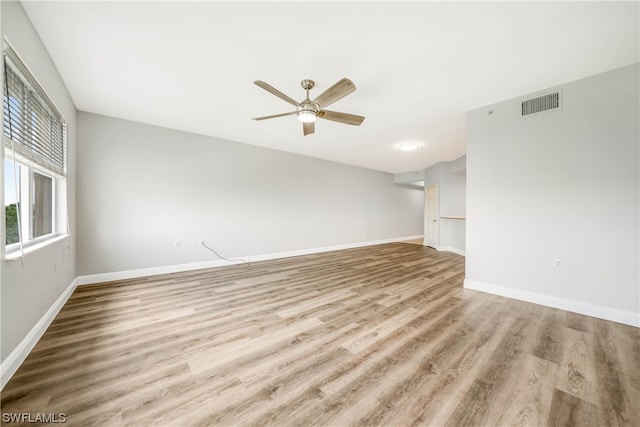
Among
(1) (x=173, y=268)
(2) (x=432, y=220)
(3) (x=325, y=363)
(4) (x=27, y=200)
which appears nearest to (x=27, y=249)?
(4) (x=27, y=200)

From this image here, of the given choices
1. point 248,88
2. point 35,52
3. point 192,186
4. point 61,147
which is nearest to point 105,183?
point 61,147

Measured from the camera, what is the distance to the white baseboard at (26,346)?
148 centimetres

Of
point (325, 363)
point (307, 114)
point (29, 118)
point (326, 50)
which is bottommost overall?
point (325, 363)

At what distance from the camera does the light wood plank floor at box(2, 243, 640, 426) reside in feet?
4.28

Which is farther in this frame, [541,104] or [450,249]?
[450,249]

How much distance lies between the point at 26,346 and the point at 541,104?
5.50 m

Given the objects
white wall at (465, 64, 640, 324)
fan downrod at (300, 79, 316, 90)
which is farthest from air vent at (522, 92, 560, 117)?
fan downrod at (300, 79, 316, 90)

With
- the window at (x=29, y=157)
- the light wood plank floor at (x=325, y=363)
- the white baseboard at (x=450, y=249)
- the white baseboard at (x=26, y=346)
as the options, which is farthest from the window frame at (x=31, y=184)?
the white baseboard at (x=450, y=249)

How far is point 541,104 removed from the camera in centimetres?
278

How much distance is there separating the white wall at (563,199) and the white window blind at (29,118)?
15.3 ft

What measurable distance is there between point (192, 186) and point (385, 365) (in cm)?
418

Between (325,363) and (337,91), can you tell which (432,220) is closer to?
(337,91)

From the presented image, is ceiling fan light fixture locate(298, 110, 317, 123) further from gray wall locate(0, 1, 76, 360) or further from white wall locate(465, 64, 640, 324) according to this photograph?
white wall locate(465, 64, 640, 324)

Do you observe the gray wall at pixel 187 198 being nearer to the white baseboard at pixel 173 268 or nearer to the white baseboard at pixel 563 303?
the white baseboard at pixel 173 268
